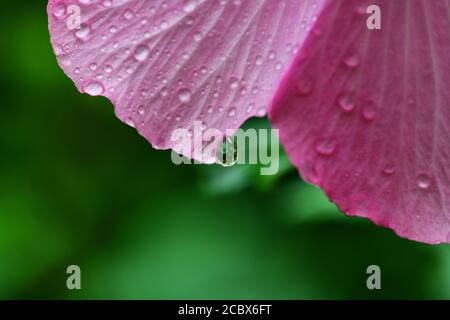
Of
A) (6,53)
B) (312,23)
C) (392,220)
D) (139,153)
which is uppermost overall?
(6,53)

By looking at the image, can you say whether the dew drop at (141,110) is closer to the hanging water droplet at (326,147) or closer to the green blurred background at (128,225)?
the hanging water droplet at (326,147)

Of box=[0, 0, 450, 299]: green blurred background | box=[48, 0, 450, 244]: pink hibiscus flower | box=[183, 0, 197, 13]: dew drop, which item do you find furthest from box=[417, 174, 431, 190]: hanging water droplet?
box=[0, 0, 450, 299]: green blurred background

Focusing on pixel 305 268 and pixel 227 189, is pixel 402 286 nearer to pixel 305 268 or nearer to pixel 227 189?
pixel 305 268

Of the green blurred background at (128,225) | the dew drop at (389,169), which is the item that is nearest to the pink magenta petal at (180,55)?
the dew drop at (389,169)

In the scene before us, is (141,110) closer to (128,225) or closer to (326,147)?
(326,147)

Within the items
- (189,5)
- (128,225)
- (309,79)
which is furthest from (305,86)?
(128,225)

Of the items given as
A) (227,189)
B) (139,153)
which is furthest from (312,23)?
(139,153)

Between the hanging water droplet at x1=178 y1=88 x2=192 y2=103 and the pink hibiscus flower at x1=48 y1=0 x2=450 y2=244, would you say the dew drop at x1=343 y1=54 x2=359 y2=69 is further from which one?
the hanging water droplet at x1=178 y1=88 x2=192 y2=103
